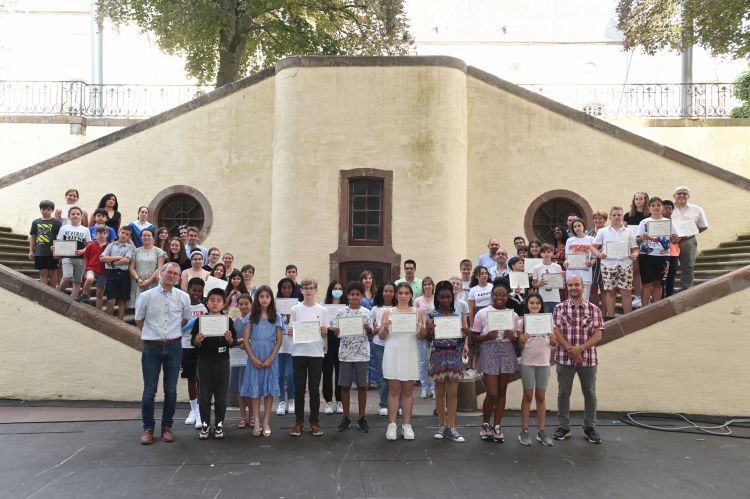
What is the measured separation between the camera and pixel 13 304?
8.68m

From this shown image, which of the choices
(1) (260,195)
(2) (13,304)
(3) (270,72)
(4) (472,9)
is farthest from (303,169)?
(4) (472,9)

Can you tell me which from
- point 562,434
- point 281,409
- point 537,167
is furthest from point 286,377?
point 537,167

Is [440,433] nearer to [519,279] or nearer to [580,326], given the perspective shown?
[580,326]

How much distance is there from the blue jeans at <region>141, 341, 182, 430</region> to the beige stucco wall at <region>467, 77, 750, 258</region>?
24.5 feet

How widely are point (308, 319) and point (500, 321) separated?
84.5 inches

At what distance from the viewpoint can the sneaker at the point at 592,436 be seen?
6777 mm

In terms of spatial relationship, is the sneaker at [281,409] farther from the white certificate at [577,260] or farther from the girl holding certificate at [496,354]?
the white certificate at [577,260]

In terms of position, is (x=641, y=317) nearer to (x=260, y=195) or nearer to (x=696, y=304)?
(x=696, y=304)

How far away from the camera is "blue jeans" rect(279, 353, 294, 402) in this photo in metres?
7.49

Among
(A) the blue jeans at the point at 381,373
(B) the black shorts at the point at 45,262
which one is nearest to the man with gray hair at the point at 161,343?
(A) the blue jeans at the point at 381,373

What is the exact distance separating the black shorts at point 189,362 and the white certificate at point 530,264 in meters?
4.51

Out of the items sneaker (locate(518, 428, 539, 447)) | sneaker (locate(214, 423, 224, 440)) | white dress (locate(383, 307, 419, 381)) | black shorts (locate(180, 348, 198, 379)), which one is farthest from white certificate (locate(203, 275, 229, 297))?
sneaker (locate(518, 428, 539, 447))

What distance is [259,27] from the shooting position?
58.6 feet

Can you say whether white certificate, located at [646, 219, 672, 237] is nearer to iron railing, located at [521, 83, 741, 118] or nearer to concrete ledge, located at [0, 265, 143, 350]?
concrete ledge, located at [0, 265, 143, 350]
